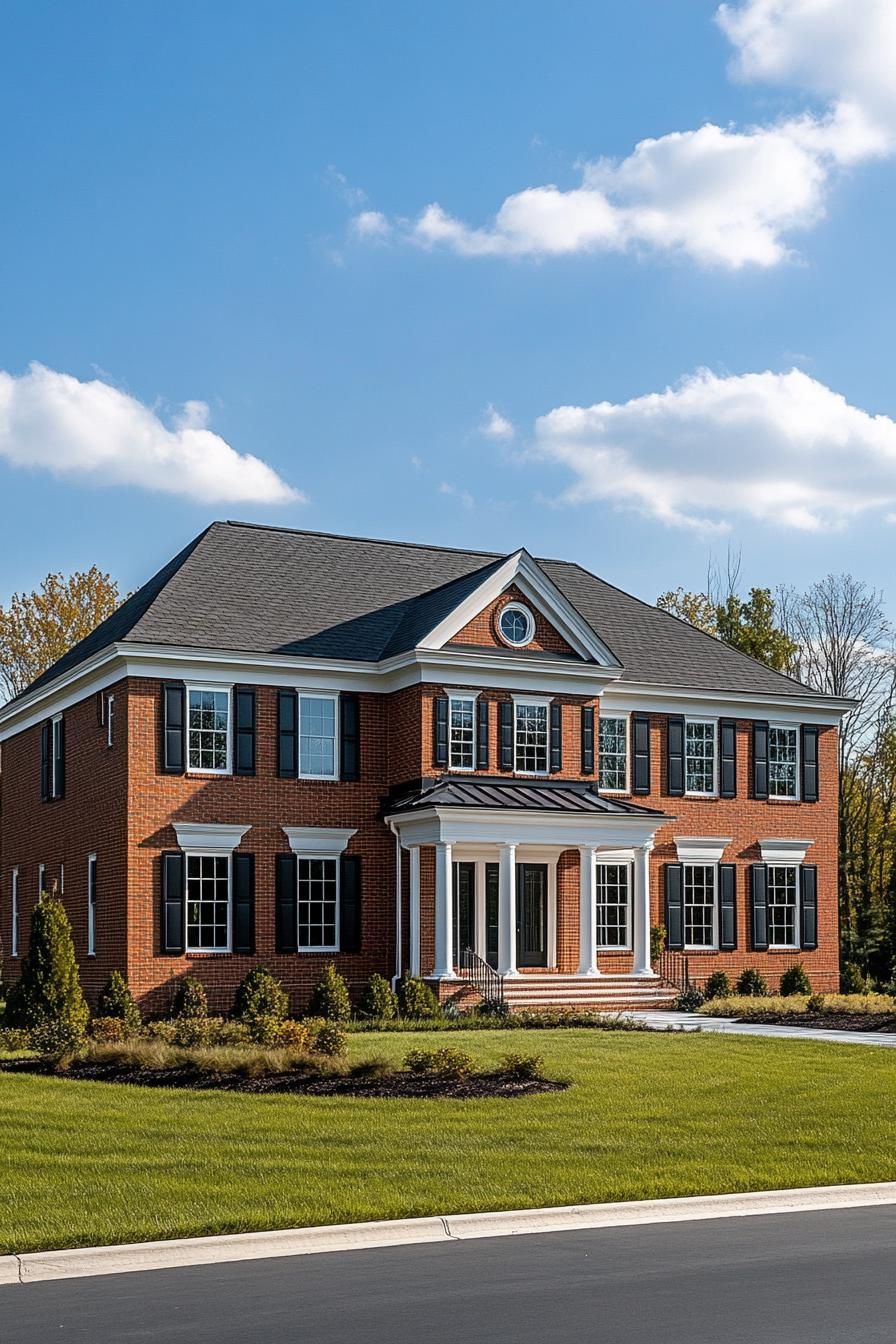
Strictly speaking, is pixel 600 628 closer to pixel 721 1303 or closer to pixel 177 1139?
pixel 177 1139

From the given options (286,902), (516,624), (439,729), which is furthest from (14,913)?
(516,624)

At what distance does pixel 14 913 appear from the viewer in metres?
39.6

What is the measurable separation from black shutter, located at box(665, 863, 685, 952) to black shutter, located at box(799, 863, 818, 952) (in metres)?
3.52

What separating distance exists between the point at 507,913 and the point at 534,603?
21.7ft

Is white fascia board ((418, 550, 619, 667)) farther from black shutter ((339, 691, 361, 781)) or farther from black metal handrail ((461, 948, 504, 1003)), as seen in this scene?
black metal handrail ((461, 948, 504, 1003))

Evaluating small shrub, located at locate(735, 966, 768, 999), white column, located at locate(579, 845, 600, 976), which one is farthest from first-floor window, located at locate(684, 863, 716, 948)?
white column, located at locate(579, 845, 600, 976)

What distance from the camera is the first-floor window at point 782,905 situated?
37.4 m

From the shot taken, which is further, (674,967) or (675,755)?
(675,755)

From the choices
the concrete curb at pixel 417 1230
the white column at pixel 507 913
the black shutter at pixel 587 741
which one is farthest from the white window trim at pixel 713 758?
the concrete curb at pixel 417 1230

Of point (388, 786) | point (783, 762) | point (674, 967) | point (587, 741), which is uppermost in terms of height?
point (587, 741)

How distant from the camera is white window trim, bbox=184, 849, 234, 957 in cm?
3070

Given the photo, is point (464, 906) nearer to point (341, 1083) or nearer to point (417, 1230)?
point (341, 1083)

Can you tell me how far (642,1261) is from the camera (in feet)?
32.1

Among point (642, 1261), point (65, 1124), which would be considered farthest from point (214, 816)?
point (642, 1261)
